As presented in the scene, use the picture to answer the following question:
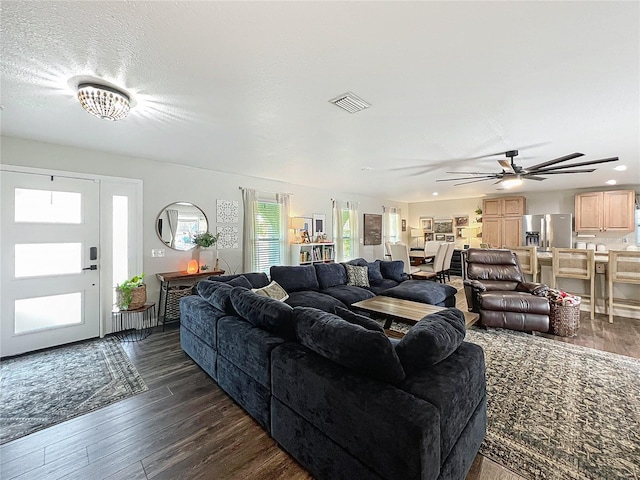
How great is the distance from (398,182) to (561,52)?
4276 millimetres

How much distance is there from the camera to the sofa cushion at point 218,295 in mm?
2635

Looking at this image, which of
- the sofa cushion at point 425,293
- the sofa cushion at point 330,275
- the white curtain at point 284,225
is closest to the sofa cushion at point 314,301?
the sofa cushion at point 330,275

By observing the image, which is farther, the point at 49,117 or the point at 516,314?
the point at 516,314

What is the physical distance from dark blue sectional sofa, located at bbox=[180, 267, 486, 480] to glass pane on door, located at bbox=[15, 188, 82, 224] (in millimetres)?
3050

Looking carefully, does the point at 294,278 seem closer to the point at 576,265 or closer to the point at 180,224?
the point at 180,224

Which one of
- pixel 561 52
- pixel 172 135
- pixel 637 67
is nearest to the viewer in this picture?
pixel 561 52

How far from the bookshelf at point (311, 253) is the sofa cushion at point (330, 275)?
981 millimetres

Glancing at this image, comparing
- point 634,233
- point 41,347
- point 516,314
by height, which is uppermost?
point 634,233

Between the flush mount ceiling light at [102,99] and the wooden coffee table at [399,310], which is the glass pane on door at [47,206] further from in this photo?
the wooden coffee table at [399,310]

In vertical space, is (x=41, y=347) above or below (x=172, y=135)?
below

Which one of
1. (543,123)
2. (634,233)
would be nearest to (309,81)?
(543,123)

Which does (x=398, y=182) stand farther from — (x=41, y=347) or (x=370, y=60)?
(x=41, y=347)

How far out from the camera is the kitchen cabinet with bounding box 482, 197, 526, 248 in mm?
7359

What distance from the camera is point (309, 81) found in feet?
6.75
